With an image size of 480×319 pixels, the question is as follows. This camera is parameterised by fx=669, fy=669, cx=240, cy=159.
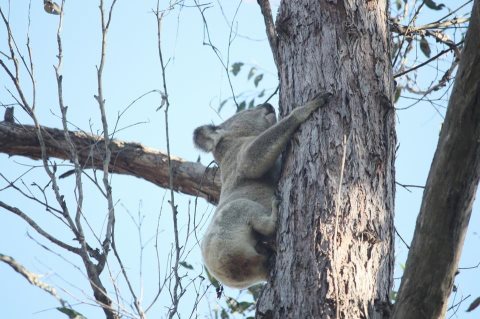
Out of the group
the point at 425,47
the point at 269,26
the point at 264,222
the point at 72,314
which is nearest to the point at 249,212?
the point at 264,222

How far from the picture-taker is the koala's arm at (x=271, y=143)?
3383 mm

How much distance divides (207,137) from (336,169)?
239cm

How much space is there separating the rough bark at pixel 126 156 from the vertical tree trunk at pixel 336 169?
2.11m

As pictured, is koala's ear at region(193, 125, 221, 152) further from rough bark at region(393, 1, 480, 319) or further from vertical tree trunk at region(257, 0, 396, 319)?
rough bark at region(393, 1, 480, 319)

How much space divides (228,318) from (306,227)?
2515 millimetres

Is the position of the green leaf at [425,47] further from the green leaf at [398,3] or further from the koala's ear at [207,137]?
the koala's ear at [207,137]

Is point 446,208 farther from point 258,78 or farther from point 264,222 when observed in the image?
point 258,78

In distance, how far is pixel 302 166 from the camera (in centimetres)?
319

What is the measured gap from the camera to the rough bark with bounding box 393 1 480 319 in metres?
2.13

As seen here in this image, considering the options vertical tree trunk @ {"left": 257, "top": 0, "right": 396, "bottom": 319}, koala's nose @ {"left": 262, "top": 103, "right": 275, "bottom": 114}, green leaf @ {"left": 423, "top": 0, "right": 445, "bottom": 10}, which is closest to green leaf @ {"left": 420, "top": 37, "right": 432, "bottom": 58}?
green leaf @ {"left": 423, "top": 0, "right": 445, "bottom": 10}

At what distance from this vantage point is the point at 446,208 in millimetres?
2162

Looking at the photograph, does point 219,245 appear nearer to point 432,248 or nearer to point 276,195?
point 276,195

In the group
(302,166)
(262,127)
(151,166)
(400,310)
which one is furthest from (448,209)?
(151,166)

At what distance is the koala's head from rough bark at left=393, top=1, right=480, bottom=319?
2931 mm
